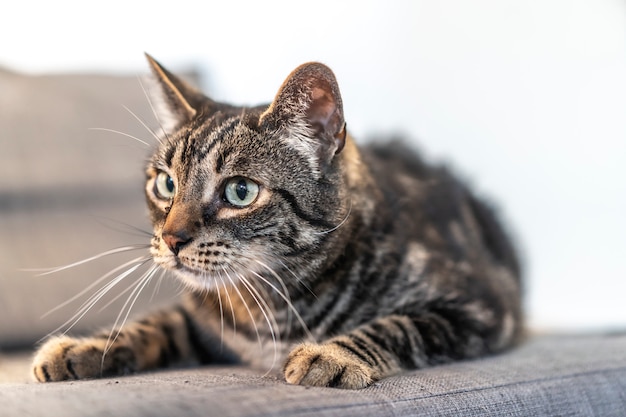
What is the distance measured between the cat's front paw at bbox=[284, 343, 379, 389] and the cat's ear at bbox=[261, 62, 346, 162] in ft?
1.22

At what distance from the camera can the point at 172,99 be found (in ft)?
4.21

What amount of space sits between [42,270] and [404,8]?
62.9 inches

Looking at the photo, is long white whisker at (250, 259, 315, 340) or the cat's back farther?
the cat's back

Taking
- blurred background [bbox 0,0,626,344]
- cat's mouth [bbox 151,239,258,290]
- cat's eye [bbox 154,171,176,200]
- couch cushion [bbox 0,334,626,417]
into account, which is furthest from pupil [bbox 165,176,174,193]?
blurred background [bbox 0,0,626,344]

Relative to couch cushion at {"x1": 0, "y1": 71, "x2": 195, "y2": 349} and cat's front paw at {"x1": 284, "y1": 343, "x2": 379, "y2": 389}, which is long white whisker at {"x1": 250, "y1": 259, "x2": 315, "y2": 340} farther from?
couch cushion at {"x1": 0, "y1": 71, "x2": 195, "y2": 349}

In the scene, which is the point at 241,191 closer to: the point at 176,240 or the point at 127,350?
the point at 176,240

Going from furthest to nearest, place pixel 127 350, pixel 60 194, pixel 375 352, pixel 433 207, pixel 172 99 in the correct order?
1. pixel 60 194
2. pixel 433 207
3. pixel 172 99
4. pixel 127 350
5. pixel 375 352

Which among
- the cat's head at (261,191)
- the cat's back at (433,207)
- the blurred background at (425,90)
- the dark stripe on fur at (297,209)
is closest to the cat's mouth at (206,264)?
the cat's head at (261,191)

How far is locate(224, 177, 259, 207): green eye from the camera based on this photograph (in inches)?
43.0

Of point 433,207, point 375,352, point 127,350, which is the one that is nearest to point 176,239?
point 127,350

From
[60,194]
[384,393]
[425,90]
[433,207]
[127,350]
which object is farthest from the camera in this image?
[425,90]

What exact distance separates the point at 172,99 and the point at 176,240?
1.24ft

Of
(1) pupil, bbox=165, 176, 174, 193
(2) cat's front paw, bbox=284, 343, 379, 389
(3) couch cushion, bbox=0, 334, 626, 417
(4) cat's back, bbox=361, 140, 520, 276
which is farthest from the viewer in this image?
(4) cat's back, bbox=361, 140, 520, 276

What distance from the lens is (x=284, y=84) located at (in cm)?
107
